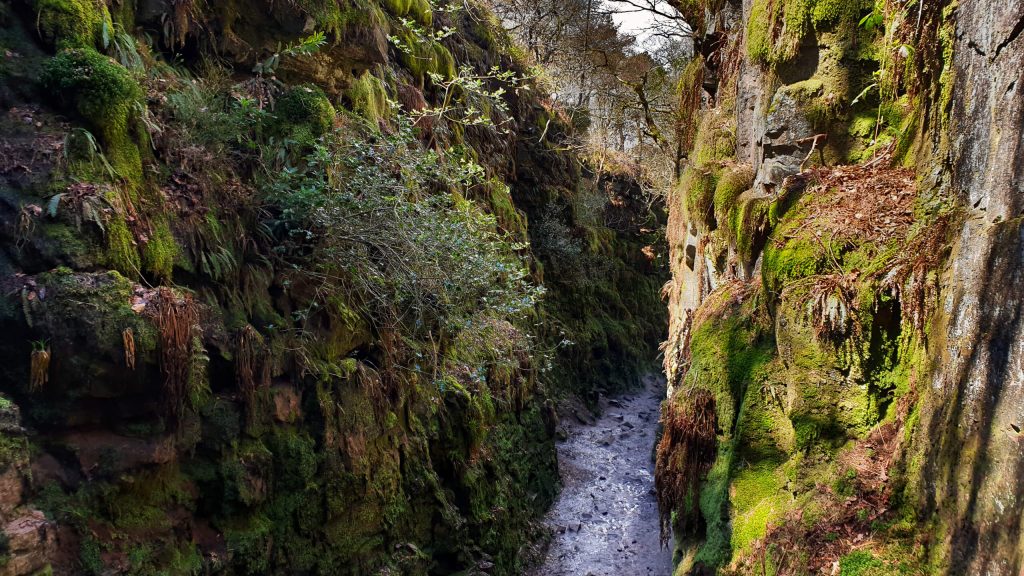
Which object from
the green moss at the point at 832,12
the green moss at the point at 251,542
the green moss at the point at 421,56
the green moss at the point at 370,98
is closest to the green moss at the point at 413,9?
the green moss at the point at 421,56

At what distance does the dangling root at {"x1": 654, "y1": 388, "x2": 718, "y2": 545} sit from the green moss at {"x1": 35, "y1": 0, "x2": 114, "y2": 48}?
6.58 meters

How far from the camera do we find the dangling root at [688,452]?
18.7 ft

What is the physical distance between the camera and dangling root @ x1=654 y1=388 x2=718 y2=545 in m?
5.69

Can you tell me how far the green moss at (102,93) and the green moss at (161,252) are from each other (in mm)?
445

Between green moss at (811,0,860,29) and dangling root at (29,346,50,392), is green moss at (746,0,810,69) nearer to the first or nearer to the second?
green moss at (811,0,860,29)

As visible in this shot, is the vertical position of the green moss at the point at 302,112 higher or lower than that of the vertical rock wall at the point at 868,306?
higher

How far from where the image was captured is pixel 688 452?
5848mm

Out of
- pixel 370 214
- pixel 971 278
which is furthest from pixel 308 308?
pixel 971 278

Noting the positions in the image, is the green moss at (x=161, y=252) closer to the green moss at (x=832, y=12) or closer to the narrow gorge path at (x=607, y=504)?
the green moss at (x=832, y=12)

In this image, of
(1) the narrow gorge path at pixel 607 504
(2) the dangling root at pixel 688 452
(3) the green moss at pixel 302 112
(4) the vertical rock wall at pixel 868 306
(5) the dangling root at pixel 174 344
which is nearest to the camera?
(4) the vertical rock wall at pixel 868 306

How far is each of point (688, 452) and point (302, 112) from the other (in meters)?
5.95

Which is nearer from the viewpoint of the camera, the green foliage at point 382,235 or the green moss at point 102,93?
the green moss at point 102,93

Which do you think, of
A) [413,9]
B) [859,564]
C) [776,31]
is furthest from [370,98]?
[859,564]

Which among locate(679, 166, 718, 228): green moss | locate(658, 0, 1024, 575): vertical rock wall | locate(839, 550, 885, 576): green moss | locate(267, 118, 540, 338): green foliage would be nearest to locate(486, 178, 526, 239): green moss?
locate(679, 166, 718, 228): green moss
